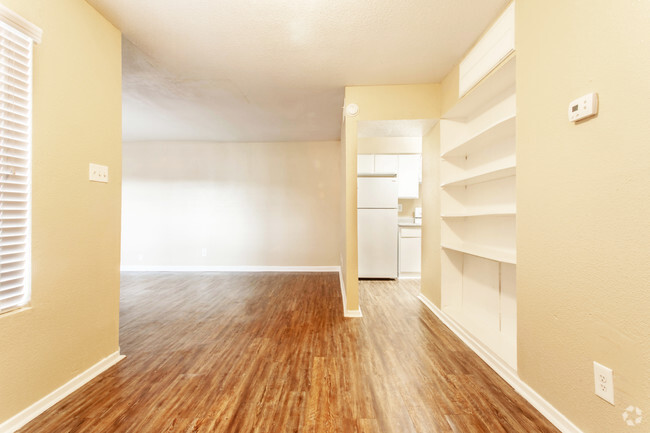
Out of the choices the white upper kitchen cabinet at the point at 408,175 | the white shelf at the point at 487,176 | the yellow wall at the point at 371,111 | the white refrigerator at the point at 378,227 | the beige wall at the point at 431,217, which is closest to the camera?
the white shelf at the point at 487,176

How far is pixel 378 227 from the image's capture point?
14.5 feet

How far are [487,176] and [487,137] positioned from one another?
321 millimetres

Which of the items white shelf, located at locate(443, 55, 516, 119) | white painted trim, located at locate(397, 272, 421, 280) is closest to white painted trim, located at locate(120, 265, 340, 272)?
white painted trim, located at locate(397, 272, 421, 280)

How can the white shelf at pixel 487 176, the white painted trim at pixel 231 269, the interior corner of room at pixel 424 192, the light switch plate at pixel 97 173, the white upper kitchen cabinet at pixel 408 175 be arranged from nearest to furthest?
1. the interior corner of room at pixel 424 192
2. the light switch plate at pixel 97 173
3. the white shelf at pixel 487 176
4. the white upper kitchen cabinet at pixel 408 175
5. the white painted trim at pixel 231 269

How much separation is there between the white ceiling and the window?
0.67 meters

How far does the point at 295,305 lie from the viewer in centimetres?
322

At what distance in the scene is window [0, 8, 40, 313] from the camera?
4.27 ft

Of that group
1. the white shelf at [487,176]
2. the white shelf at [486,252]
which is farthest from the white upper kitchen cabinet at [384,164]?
the white shelf at [486,252]

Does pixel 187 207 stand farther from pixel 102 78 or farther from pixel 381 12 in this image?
pixel 381 12

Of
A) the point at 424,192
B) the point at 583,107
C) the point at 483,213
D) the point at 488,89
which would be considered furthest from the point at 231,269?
the point at 583,107

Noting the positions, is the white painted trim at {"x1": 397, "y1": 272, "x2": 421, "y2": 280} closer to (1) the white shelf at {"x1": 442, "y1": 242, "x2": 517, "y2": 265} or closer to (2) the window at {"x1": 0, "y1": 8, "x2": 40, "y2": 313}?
(1) the white shelf at {"x1": 442, "y1": 242, "x2": 517, "y2": 265}

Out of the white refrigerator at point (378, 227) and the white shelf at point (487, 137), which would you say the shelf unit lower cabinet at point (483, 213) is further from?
the white refrigerator at point (378, 227)

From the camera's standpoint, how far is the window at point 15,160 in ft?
4.27

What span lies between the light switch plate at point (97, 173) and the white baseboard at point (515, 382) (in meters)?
2.99
